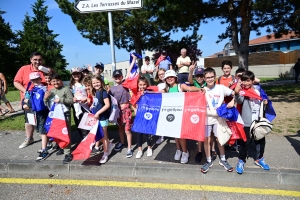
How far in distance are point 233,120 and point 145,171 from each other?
5.25ft

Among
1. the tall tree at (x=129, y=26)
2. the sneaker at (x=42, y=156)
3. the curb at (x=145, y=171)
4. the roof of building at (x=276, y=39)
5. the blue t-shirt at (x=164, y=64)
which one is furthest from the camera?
the tall tree at (x=129, y=26)

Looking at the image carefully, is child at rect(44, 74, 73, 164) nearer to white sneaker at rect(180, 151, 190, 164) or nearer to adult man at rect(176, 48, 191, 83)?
white sneaker at rect(180, 151, 190, 164)

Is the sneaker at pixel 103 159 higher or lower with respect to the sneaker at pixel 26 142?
lower

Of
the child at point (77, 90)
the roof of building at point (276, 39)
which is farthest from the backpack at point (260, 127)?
the roof of building at point (276, 39)

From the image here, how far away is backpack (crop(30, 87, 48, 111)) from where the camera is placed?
13.8 feet

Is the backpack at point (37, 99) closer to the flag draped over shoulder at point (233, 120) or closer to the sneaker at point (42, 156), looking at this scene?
the sneaker at point (42, 156)

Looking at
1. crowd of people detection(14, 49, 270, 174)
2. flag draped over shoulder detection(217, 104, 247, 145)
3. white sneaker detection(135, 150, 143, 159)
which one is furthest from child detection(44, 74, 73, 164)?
flag draped over shoulder detection(217, 104, 247, 145)

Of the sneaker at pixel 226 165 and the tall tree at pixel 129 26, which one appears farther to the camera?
the tall tree at pixel 129 26

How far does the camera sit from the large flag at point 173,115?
3.54 m

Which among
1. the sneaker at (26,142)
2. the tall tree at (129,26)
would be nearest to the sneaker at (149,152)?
the sneaker at (26,142)

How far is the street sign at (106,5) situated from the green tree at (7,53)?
35174 millimetres

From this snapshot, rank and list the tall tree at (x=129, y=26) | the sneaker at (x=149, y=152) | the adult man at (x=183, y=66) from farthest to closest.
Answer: the tall tree at (x=129, y=26), the adult man at (x=183, y=66), the sneaker at (x=149, y=152)

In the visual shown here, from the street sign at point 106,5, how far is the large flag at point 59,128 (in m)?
2.04

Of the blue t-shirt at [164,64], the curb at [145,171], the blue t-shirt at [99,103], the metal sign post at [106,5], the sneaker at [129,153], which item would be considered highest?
the metal sign post at [106,5]
